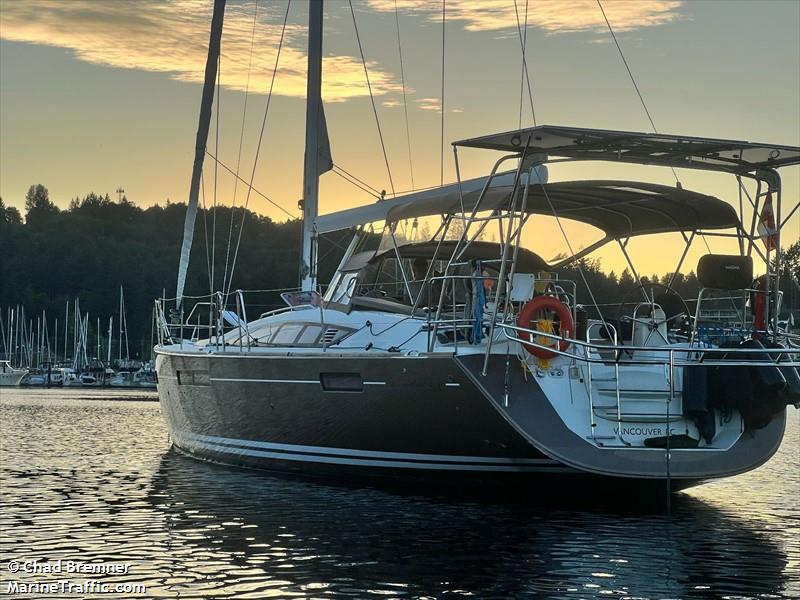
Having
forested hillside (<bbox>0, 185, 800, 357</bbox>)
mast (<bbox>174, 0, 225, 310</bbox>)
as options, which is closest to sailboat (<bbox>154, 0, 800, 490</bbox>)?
mast (<bbox>174, 0, 225, 310</bbox>)

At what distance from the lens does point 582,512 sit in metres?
14.4

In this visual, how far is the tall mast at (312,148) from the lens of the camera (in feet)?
64.4

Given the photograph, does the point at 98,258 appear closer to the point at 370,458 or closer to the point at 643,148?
the point at 370,458

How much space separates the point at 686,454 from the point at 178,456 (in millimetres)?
9949

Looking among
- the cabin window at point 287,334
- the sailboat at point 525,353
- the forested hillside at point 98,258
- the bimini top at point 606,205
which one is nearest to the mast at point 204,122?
the sailboat at point 525,353

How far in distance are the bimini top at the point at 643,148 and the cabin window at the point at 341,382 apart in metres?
3.35

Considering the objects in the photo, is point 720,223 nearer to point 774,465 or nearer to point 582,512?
point 582,512

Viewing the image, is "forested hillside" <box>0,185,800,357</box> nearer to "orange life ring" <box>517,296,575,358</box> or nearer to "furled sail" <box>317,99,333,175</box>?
"furled sail" <box>317,99,333,175</box>

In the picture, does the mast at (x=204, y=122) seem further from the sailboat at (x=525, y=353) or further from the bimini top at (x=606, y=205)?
the bimini top at (x=606, y=205)

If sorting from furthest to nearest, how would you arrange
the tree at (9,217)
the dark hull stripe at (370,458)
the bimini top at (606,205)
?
the tree at (9,217) → the bimini top at (606,205) → the dark hull stripe at (370,458)

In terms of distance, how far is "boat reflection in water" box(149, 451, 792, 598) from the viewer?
10.6m

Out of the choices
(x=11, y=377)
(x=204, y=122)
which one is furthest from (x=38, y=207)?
(x=204, y=122)

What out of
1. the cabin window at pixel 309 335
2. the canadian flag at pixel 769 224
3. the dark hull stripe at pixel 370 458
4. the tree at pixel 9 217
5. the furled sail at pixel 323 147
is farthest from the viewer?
the tree at pixel 9 217

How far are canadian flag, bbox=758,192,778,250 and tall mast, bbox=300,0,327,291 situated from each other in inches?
285
